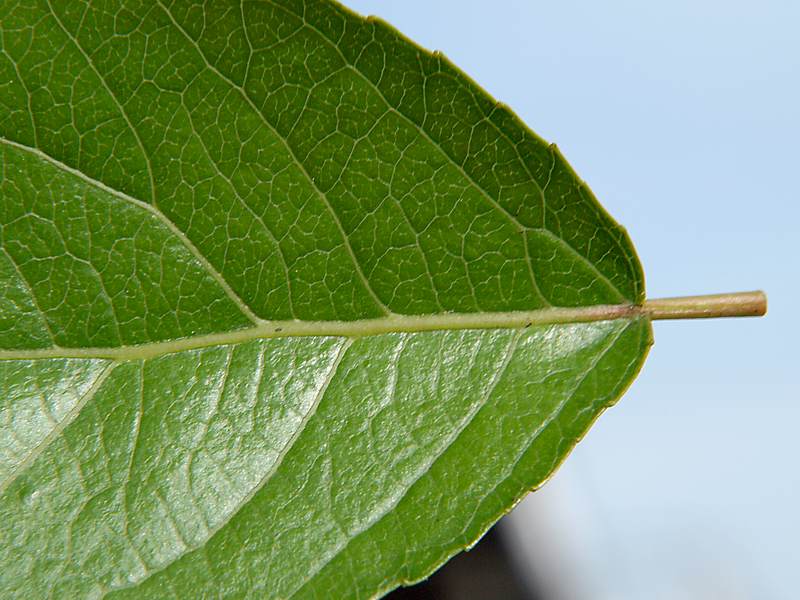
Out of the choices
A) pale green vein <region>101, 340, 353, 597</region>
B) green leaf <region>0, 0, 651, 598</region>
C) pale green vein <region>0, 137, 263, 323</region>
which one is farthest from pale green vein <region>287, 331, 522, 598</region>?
pale green vein <region>0, 137, 263, 323</region>

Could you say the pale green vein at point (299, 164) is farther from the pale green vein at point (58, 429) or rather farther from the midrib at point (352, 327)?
the pale green vein at point (58, 429)

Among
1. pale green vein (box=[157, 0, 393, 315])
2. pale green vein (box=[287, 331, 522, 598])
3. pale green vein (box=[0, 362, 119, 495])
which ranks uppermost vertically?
pale green vein (box=[157, 0, 393, 315])

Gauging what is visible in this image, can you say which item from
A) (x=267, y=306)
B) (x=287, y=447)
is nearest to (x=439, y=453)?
(x=287, y=447)

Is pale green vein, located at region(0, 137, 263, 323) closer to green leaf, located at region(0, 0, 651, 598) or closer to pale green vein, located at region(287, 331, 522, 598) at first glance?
green leaf, located at region(0, 0, 651, 598)

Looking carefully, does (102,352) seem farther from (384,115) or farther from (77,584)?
(384,115)

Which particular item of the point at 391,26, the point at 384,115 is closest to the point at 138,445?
the point at 384,115

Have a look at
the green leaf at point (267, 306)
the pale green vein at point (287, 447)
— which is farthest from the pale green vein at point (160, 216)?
the pale green vein at point (287, 447)

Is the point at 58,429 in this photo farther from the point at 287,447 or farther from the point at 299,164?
the point at 299,164
